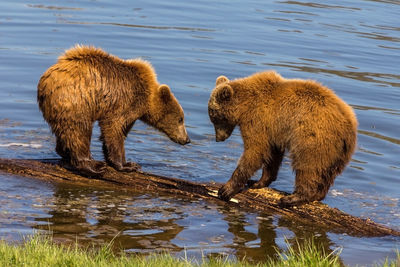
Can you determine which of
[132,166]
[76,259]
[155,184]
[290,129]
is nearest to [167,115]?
[132,166]

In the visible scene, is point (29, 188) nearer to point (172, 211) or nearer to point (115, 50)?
point (172, 211)

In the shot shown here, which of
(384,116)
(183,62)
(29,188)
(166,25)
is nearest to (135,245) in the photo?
(29,188)

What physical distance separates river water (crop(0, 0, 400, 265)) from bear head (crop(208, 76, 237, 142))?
877 mm

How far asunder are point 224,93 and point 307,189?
1.61 m

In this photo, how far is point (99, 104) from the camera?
9.59 metres

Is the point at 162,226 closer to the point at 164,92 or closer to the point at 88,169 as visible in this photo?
the point at 88,169

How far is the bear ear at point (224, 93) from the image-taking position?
370 inches

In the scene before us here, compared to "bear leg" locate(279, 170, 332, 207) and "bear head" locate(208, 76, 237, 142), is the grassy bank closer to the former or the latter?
"bear leg" locate(279, 170, 332, 207)

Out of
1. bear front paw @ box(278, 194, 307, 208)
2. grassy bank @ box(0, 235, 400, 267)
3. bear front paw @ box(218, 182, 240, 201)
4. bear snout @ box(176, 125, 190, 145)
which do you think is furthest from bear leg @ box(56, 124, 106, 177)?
grassy bank @ box(0, 235, 400, 267)

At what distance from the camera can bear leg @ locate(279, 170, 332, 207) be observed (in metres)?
8.67

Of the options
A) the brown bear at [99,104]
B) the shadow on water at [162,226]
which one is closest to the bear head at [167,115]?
the brown bear at [99,104]

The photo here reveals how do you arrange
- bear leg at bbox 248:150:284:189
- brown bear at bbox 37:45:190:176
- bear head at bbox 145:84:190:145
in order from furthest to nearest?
bear head at bbox 145:84:190:145
bear leg at bbox 248:150:284:189
brown bear at bbox 37:45:190:176

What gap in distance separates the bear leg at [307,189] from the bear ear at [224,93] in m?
1.32

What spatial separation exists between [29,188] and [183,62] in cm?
818
